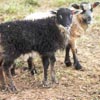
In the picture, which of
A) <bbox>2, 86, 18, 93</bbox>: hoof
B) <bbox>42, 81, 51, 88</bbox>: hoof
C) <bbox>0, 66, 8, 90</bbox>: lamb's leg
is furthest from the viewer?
<bbox>42, 81, 51, 88</bbox>: hoof

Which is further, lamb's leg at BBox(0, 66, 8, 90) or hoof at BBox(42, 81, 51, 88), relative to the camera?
hoof at BBox(42, 81, 51, 88)

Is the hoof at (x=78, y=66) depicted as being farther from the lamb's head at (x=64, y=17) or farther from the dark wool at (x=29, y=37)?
the lamb's head at (x=64, y=17)

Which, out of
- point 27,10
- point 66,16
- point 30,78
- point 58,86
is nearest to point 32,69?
point 30,78

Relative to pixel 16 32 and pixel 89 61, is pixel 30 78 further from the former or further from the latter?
pixel 89 61

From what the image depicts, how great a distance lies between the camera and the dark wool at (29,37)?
7.34 metres

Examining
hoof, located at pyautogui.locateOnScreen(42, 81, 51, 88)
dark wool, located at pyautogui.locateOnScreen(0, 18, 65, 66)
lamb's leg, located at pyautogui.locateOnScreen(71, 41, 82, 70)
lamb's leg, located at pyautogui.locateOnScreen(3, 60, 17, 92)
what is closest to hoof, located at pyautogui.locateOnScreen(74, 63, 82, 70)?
lamb's leg, located at pyautogui.locateOnScreen(71, 41, 82, 70)

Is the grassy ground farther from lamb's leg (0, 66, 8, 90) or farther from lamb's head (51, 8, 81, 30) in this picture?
lamb's head (51, 8, 81, 30)

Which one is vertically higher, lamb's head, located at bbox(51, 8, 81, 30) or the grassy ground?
lamb's head, located at bbox(51, 8, 81, 30)

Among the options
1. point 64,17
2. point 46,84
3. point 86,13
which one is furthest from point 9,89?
point 86,13

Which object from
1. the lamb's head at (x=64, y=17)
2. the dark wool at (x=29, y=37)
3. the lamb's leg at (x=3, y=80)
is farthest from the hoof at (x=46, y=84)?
the lamb's head at (x=64, y=17)

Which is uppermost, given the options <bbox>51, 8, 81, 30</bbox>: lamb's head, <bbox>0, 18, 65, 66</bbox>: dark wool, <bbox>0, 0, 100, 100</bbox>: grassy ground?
<bbox>51, 8, 81, 30</bbox>: lamb's head

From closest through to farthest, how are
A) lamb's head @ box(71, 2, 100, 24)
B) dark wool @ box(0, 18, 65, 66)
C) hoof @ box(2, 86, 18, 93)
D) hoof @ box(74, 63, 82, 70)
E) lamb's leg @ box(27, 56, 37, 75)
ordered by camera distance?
dark wool @ box(0, 18, 65, 66) → hoof @ box(2, 86, 18, 93) → lamb's leg @ box(27, 56, 37, 75) → hoof @ box(74, 63, 82, 70) → lamb's head @ box(71, 2, 100, 24)

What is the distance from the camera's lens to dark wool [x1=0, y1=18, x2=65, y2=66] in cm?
734

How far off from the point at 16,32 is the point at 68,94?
1478 millimetres
